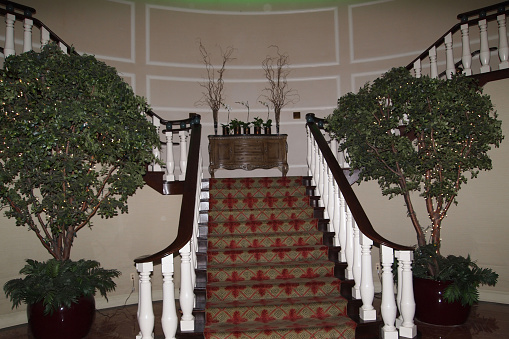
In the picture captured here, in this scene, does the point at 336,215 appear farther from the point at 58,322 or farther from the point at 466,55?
the point at 58,322

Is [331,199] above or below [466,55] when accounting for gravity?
below

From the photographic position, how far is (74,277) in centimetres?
387

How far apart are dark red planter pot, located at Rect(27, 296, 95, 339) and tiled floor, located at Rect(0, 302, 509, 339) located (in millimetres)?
211

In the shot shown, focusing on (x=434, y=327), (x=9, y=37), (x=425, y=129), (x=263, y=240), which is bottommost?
(x=434, y=327)

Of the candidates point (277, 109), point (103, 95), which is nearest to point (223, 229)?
point (103, 95)

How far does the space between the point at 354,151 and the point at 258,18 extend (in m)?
3.89

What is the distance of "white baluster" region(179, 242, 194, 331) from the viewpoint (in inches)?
125

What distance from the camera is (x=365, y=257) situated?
3.44 meters

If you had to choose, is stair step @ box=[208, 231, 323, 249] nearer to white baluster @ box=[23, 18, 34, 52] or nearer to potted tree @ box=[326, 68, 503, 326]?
potted tree @ box=[326, 68, 503, 326]

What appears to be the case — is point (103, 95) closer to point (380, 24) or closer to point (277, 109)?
point (277, 109)

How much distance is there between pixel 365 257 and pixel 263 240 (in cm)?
117

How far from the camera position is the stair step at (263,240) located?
13.9ft

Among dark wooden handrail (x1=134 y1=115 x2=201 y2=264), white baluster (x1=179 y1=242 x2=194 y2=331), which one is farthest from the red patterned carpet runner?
dark wooden handrail (x1=134 y1=115 x2=201 y2=264)

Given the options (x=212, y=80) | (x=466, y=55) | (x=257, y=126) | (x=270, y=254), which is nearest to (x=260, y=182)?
(x=270, y=254)
